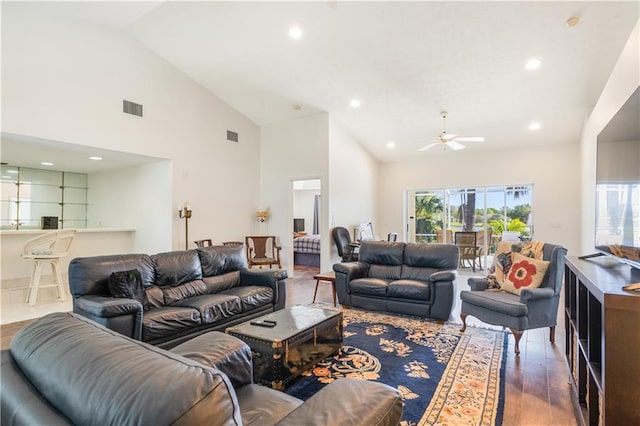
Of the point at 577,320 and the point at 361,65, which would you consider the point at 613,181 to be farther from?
the point at 361,65

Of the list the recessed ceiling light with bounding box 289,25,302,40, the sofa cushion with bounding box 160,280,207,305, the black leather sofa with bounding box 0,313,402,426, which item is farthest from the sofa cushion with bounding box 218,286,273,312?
the recessed ceiling light with bounding box 289,25,302,40

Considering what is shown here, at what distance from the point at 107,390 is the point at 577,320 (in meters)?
2.69

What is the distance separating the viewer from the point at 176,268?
11.8ft

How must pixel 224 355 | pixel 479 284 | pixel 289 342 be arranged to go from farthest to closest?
pixel 479 284 < pixel 289 342 < pixel 224 355

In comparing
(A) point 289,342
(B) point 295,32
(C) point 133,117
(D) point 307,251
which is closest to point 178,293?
(A) point 289,342

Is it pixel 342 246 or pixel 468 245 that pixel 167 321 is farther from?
pixel 468 245

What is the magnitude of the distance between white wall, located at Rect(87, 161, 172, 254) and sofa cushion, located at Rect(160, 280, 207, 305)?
104 inches

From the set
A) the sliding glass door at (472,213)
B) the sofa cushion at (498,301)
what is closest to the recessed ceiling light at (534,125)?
the sliding glass door at (472,213)

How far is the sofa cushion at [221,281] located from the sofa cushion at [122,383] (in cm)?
288

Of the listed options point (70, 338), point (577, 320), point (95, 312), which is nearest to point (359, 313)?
point (577, 320)

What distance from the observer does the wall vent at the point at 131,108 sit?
206 inches

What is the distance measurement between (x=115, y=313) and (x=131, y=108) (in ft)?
13.1

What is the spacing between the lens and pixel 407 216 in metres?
8.70

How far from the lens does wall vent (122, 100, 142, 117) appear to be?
523cm
